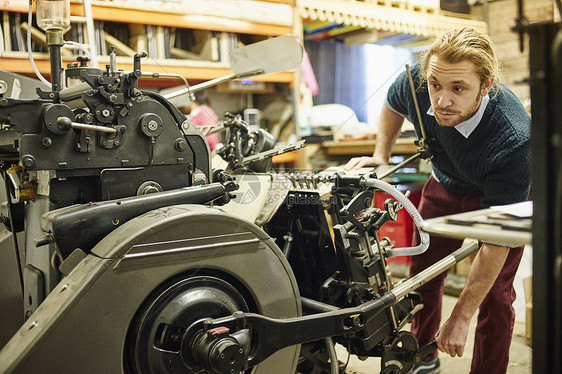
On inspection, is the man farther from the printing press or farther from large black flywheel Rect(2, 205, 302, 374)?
large black flywheel Rect(2, 205, 302, 374)

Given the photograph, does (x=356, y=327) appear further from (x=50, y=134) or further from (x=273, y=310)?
(x=50, y=134)

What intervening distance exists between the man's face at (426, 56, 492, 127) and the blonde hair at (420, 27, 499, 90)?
0.02 metres

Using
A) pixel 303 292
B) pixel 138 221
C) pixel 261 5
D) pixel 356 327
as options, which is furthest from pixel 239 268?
pixel 261 5

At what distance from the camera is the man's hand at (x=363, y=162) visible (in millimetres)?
2057

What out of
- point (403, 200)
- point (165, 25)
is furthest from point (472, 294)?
point (165, 25)

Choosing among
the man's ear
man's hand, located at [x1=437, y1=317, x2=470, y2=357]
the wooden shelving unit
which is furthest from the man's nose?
the wooden shelving unit

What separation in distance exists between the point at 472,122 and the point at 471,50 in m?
0.26

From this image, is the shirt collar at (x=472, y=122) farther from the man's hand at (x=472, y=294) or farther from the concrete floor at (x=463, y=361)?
the concrete floor at (x=463, y=361)

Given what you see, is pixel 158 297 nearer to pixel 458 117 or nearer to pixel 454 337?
pixel 454 337

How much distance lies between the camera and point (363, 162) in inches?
82.6

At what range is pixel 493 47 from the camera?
1828 mm

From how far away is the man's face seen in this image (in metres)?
1.75

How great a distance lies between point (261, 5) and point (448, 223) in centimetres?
326

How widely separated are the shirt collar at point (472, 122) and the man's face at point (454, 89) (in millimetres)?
15
